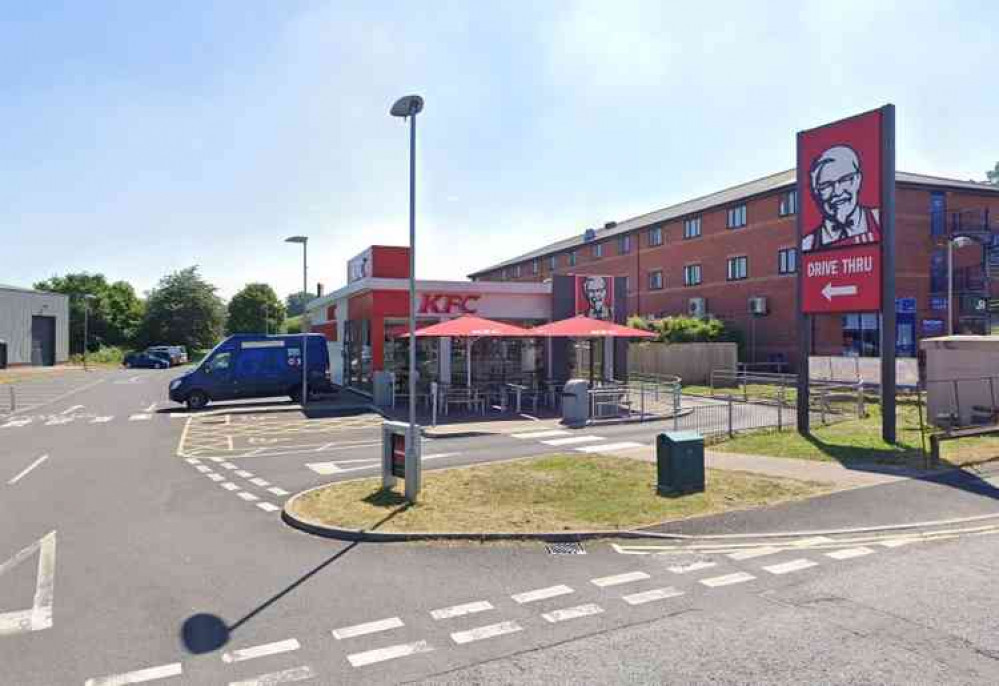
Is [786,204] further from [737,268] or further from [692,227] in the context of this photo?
[692,227]

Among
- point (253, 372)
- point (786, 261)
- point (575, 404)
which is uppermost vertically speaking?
point (786, 261)

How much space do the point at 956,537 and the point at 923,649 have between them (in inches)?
155

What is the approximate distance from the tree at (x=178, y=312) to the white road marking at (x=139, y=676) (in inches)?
3058

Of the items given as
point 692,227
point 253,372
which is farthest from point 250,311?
point 253,372

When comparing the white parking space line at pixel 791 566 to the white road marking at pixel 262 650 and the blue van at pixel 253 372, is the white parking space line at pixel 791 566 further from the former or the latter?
the blue van at pixel 253 372

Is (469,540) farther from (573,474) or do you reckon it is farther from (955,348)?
(955,348)

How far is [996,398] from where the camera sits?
56.4ft

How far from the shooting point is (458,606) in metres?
6.29

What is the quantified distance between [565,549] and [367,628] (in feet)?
9.55

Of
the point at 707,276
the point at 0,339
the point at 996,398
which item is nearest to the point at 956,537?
the point at 996,398

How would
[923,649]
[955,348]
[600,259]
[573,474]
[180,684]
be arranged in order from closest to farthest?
[180,684]
[923,649]
[573,474]
[955,348]
[600,259]

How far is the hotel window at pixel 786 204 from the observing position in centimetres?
3747

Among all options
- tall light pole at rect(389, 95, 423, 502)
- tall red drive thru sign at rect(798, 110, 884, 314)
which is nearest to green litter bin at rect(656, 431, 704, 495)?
tall light pole at rect(389, 95, 423, 502)

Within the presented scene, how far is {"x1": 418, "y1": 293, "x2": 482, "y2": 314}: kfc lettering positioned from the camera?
84.0 feet
